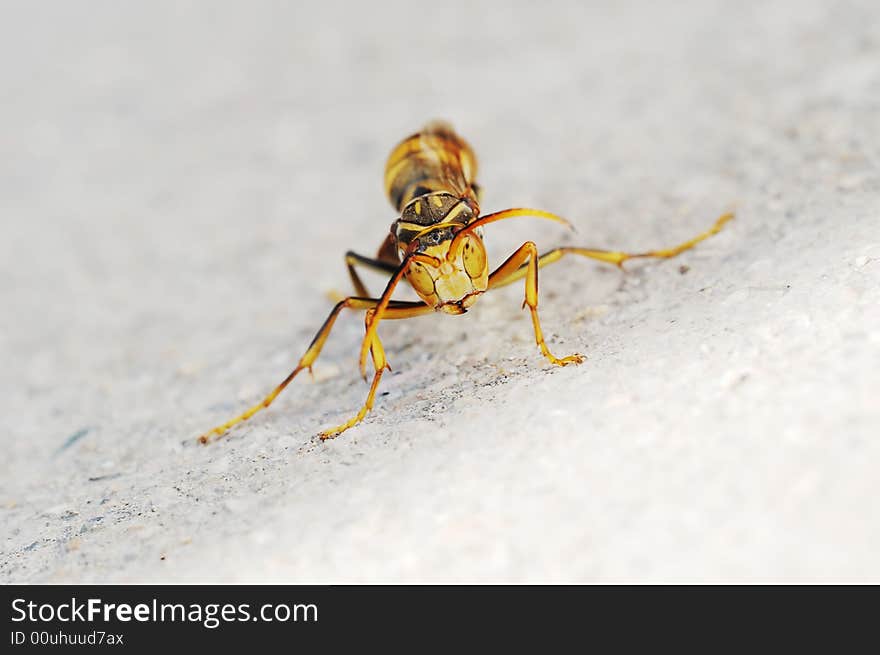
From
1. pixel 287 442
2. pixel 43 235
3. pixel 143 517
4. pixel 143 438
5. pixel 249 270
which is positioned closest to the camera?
pixel 143 517

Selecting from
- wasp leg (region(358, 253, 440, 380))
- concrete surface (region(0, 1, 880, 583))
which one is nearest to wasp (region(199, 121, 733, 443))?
wasp leg (region(358, 253, 440, 380))

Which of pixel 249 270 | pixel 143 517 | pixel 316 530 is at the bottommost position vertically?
pixel 316 530

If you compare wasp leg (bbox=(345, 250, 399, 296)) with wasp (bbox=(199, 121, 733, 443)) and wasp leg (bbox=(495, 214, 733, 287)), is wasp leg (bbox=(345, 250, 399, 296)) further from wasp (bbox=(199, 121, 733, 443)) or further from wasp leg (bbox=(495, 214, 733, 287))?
wasp leg (bbox=(495, 214, 733, 287))

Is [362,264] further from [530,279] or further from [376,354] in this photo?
[530,279]

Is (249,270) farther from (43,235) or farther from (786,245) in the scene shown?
(786,245)

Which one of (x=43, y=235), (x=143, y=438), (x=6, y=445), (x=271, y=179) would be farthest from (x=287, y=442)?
(x=43, y=235)

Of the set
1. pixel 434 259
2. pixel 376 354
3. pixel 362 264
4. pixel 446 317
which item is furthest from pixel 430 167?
pixel 376 354
